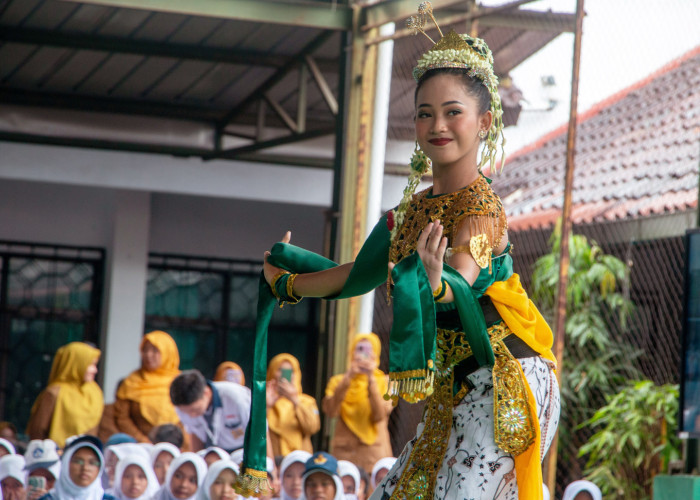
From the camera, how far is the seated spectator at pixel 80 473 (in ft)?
17.8

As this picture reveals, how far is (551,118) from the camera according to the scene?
6816mm

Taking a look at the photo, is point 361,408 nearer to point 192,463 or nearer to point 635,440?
point 192,463

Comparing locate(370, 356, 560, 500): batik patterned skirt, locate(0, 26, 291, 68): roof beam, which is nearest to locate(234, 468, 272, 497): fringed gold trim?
locate(370, 356, 560, 500): batik patterned skirt

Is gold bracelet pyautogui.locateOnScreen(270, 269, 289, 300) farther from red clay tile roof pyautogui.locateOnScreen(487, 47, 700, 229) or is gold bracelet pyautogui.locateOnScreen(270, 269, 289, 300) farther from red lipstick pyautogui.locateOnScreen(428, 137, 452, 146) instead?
red clay tile roof pyautogui.locateOnScreen(487, 47, 700, 229)

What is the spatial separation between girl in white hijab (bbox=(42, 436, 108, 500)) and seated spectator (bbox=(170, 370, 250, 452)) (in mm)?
601

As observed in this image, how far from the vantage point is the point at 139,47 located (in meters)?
9.29

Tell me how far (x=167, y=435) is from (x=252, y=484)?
4.63 metres

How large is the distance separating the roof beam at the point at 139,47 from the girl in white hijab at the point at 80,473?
15.2 ft

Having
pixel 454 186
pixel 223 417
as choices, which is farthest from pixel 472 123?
pixel 223 417

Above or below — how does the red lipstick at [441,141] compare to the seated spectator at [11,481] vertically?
above

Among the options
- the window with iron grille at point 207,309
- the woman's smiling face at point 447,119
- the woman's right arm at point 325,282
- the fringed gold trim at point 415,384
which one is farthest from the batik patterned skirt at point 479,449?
the window with iron grille at point 207,309

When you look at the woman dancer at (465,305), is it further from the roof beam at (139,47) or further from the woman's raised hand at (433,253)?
the roof beam at (139,47)

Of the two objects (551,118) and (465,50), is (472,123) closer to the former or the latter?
(465,50)

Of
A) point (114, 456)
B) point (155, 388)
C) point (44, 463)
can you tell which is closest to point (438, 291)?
point (44, 463)
